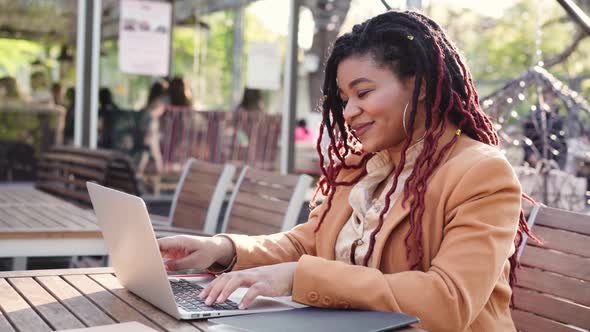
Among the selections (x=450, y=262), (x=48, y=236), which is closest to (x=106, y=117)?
(x=48, y=236)

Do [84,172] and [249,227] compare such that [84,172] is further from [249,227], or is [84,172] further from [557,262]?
[557,262]

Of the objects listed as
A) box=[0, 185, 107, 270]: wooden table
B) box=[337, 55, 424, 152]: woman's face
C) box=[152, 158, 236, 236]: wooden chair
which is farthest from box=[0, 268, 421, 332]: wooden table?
box=[152, 158, 236, 236]: wooden chair

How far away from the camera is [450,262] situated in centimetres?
172

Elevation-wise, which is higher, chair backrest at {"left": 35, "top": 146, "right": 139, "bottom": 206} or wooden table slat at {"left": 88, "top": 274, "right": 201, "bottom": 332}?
wooden table slat at {"left": 88, "top": 274, "right": 201, "bottom": 332}

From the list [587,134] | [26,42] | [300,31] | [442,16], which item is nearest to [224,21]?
[300,31]

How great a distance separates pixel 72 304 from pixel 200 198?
8.49 ft

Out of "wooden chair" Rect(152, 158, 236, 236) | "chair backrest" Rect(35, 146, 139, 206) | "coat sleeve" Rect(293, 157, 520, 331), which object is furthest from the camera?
"chair backrest" Rect(35, 146, 139, 206)

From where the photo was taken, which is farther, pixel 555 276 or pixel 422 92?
pixel 555 276

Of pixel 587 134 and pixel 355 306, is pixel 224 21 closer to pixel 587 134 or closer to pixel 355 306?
pixel 587 134

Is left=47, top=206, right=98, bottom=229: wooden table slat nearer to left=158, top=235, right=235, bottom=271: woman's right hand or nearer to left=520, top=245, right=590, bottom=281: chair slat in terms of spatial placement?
left=158, top=235, right=235, bottom=271: woman's right hand

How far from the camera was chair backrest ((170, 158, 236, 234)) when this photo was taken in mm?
4219

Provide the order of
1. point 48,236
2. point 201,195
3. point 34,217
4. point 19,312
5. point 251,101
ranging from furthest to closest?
point 251,101, point 201,195, point 34,217, point 48,236, point 19,312

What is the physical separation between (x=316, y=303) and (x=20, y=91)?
568cm

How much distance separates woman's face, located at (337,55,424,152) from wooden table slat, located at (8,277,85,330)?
0.79 m
